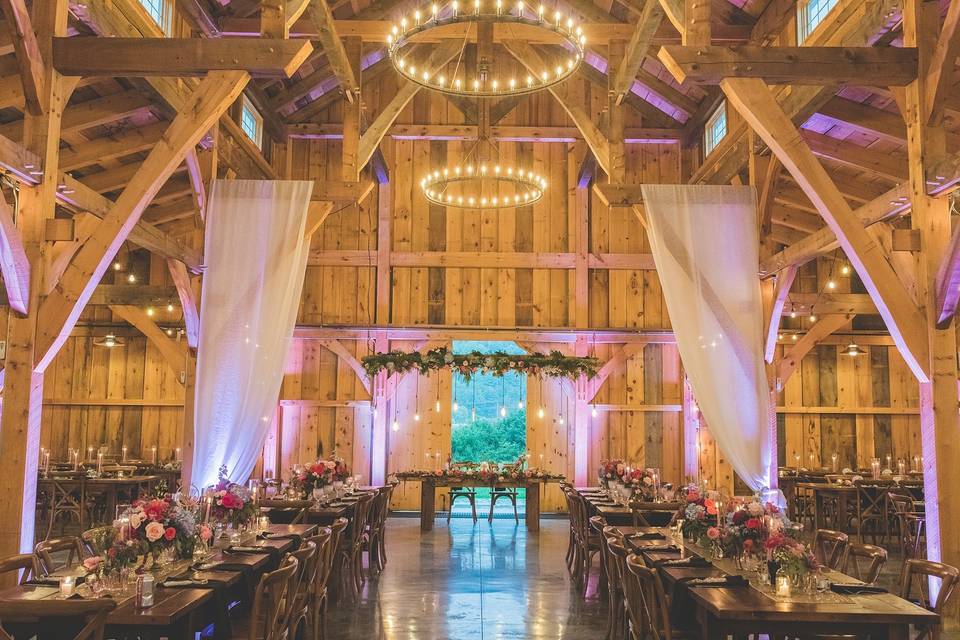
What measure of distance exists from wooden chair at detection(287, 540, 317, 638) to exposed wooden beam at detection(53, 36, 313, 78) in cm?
382

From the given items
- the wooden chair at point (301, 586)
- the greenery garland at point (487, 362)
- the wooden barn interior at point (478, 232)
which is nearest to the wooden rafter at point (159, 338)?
the wooden barn interior at point (478, 232)

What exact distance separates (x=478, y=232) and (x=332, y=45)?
6.78m

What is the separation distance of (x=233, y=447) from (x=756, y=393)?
483 centimetres

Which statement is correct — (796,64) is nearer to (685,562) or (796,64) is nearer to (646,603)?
(685,562)

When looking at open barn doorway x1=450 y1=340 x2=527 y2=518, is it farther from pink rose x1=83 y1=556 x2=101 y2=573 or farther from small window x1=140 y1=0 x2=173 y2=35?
pink rose x1=83 y1=556 x2=101 y2=573

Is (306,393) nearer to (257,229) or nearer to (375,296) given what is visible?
(375,296)

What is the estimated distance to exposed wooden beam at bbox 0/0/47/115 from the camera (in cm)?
641

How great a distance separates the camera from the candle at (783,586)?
4730 millimetres

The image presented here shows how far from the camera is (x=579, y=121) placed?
10766mm

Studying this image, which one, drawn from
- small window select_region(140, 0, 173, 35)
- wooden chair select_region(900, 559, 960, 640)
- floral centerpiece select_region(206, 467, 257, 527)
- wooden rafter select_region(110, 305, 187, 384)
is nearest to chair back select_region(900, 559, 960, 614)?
wooden chair select_region(900, 559, 960, 640)

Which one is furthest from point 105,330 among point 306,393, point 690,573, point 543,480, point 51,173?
point 690,573

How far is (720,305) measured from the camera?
323 inches

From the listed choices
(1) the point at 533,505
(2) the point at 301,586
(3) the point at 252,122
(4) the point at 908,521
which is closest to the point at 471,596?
(2) the point at 301,586

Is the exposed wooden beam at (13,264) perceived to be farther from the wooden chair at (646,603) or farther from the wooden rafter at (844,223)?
the wooden rafter at (844,223)
